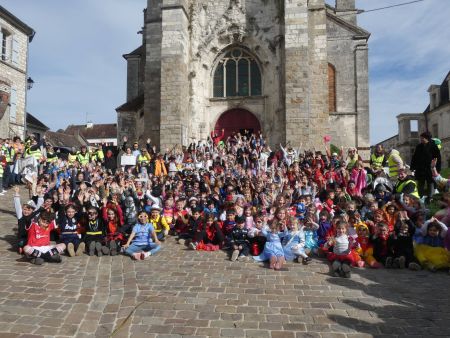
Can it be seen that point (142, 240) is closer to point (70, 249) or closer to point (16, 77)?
point (70, 249)

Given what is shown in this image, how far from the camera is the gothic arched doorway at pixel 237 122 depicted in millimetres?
18111

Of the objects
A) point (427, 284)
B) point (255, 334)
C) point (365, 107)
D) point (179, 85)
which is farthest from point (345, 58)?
point (255, 334)

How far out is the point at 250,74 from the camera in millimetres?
18078

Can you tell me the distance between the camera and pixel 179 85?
50.6ft

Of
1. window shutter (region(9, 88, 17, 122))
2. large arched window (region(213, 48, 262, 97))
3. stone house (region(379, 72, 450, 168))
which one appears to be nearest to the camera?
large arched window (region(213, 48, 262, 97))

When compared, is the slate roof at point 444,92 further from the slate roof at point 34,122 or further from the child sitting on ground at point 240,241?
the slate roof at point 34,122

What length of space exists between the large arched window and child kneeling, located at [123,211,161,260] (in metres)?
12.4

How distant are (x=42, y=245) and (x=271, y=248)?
4.21 metres

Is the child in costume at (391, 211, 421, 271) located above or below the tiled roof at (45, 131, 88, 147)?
below

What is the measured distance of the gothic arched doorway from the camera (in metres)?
18.1

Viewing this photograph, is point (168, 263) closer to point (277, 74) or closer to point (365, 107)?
point (277, 74)

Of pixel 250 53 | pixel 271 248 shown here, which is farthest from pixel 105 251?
pixel 250 53

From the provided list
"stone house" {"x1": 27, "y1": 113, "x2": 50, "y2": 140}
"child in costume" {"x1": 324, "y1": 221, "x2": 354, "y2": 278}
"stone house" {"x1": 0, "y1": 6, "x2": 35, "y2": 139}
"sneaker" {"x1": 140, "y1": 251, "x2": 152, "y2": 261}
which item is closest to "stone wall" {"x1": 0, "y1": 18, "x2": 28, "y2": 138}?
"stone house" {"x1": 0, "y1": 6, "x2": 35, "y2": 139}

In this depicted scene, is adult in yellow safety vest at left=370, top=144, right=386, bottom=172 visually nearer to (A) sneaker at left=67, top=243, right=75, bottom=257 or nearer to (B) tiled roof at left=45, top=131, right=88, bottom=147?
(A) sneaker at left=67, top=243, right=75, bottom=257
